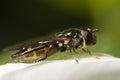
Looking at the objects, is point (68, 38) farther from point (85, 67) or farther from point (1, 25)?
point (1, 25)

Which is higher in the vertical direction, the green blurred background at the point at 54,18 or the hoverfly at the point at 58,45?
the green blurred background at the point at 54,18

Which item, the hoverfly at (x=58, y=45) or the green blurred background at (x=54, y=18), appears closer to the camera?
the hoverfly at (x=58, y=45)

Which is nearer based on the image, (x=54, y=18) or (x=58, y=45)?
(x=58, y=45)

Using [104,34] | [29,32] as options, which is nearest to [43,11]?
[29,32]

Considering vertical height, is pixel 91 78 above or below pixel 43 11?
below

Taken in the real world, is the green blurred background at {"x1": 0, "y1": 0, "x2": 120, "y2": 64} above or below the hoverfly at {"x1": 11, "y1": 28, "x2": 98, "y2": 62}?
above
